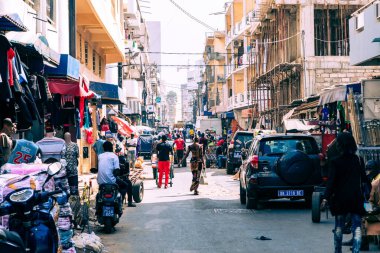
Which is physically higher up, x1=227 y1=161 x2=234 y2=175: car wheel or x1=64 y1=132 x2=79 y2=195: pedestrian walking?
x1=64 y1=132 x2=79 y2=195: pedestrian walking

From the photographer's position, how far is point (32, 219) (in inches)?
245

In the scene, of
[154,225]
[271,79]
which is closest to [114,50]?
[271,79]

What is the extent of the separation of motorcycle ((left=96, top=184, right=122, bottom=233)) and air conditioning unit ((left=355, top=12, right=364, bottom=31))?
11.7m

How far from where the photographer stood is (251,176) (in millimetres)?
15688

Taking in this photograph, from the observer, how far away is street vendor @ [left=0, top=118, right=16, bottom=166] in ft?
34.4

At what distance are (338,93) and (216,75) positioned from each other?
237 feet

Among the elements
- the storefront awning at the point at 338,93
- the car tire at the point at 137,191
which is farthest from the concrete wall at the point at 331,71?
the car tire at the point at 137,191

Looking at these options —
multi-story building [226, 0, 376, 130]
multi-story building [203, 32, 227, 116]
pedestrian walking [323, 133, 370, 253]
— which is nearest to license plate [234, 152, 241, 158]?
multi-story building [226, 0, 376, 130]

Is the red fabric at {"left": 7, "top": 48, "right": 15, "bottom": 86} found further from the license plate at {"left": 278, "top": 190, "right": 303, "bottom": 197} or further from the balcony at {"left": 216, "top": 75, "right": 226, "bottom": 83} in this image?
the balcony at {"left": 216, "top": 75, "right": 226, "bottom": 83}

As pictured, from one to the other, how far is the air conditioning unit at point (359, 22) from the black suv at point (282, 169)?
6756mm

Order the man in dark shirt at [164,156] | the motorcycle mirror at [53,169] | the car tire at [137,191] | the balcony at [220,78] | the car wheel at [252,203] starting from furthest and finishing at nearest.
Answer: the balcony at [220,78] → the man in dark shirt at [164,156] → the car tire at [137,191] → the car wheel at [252,203] → the motorcycle mirror at [53,169]

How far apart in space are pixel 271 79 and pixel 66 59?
993 inches

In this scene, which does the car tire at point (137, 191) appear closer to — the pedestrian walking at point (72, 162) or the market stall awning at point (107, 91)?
the pedestrian walking at point (72, 162)

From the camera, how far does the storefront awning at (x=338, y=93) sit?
18.0m
